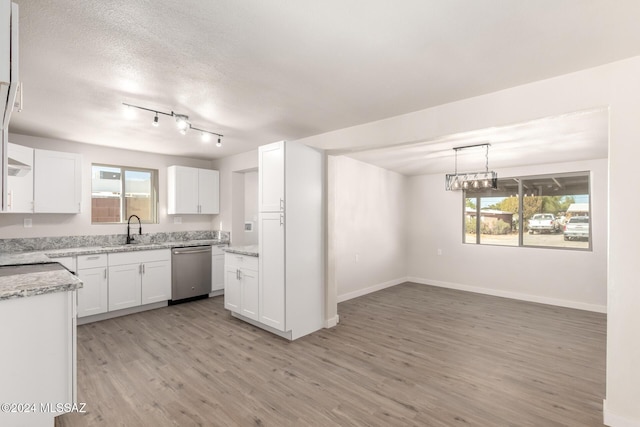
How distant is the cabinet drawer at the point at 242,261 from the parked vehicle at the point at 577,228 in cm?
503

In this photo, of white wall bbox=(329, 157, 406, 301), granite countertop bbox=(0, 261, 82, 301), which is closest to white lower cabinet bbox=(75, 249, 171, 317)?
granite countertop bbox=(0, 261, 82, 301)

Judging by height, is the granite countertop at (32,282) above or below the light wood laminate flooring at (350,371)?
above

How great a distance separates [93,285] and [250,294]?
6.87 feet

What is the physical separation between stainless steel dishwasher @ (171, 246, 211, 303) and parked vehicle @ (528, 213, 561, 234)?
18.5 ft

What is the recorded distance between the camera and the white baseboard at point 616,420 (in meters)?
2.06

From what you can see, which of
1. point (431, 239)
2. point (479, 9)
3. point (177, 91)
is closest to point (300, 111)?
point (177, 91)

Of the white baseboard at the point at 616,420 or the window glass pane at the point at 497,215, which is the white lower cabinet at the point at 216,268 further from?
the white baseboard at the point at 616,420

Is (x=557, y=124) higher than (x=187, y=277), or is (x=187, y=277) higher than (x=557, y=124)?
(x=557, y=124)

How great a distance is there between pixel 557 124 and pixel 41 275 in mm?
4732

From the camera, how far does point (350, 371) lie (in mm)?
2871

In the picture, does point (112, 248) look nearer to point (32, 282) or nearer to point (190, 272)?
point (190, 272)

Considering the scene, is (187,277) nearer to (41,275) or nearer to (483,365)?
(41,275)

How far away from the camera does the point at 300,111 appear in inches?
127

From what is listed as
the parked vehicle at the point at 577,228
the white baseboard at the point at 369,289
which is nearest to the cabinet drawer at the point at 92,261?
the white baseboard at the point at 369,289
